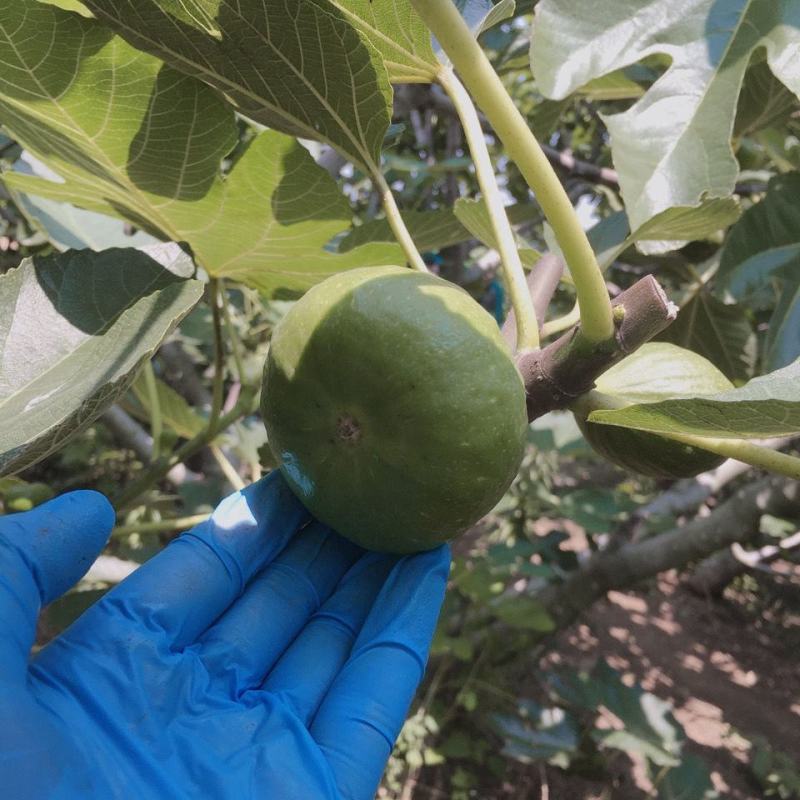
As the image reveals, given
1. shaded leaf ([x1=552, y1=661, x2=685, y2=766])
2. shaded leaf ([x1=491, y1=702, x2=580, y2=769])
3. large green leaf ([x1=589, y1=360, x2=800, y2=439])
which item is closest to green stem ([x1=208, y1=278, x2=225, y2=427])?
large green leaf ([x1=589, y1=360, x2=800, y2=439])

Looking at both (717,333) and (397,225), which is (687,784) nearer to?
(717,333)

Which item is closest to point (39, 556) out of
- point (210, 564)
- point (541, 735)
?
point (210, 564)

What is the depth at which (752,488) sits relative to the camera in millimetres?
2375

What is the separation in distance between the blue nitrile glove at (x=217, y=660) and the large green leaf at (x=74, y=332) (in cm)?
17

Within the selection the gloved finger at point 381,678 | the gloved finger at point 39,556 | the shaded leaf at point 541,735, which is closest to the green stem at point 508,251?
the gloved finger at point 381,678

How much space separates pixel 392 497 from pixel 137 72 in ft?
2.18

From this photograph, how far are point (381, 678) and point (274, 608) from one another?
0.21 m

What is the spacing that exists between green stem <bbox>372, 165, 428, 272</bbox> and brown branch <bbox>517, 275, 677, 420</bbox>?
0.23m

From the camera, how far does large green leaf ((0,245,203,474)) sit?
32.0 inches

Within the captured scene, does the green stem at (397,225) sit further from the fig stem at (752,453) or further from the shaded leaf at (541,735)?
the shaded leaf at (541,735)

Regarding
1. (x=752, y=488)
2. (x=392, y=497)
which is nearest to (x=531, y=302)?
(x=392, y=497)

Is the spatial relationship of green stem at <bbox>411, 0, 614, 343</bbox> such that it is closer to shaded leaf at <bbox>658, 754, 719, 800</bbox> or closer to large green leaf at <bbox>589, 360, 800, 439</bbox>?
large green leaf at <bbox>589, 360, 800, 439</bbox>

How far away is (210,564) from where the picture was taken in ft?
3.70

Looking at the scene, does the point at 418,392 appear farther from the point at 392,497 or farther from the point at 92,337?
the point at 92,337
